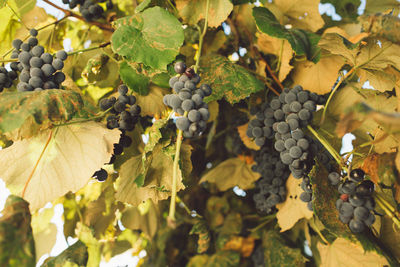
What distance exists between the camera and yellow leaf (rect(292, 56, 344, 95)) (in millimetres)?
743

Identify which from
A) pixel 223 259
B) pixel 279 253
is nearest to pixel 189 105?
pixel 279 253

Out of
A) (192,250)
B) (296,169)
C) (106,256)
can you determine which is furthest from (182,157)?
(192,250)

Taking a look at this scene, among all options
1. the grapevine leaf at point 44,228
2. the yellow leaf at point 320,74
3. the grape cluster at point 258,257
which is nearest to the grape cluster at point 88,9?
the yellow leaf at point 320,74

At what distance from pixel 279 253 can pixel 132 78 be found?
2.32 feet

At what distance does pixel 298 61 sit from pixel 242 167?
1.31ft

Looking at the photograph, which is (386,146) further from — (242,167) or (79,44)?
(79,44)

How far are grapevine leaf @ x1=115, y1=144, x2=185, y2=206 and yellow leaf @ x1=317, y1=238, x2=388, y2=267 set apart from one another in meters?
0.43

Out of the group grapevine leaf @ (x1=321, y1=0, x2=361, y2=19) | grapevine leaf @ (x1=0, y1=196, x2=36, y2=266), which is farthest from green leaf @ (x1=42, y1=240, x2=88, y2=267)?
grapevine leaf @ (x1=321, y1=0, x2=361, y2=19)

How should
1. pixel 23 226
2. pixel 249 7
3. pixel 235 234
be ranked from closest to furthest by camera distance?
pixel 23 226
pixel 249 7
pixel 235 234

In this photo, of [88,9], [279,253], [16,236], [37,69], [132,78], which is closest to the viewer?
[16,236]

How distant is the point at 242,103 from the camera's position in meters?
0.89

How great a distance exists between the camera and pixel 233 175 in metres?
1.00

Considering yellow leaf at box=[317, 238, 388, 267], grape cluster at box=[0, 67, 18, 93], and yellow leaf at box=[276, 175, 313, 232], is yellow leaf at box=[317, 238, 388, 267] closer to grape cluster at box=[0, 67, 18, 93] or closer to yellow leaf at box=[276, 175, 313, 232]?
yellow leaf at box=[276, 175, 313, 232]

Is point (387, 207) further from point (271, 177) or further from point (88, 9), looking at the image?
point (88, 9)
